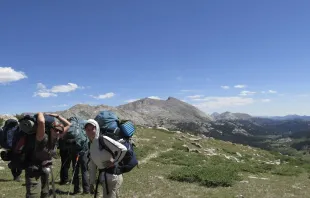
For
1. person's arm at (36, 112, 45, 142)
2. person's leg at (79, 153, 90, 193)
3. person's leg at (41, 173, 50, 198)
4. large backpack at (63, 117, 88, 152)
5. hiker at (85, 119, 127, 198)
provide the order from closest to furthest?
person's arm at (36, 112, 45, 142) < hiker at (85, 119, 127, 198) < person's leg at (41, 173, 50, 198) < large backpack at (63, 117, 88, 152) < person's leg at (79, 153, 90, 193)

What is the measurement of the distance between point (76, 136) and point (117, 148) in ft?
19.4

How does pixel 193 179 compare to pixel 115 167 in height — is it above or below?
below

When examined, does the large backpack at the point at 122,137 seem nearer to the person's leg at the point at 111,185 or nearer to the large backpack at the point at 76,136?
the person's leg at the point at 111,185

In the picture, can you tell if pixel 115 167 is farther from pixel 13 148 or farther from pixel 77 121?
pixel 77 121

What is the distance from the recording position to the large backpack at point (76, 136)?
14844 millimetres

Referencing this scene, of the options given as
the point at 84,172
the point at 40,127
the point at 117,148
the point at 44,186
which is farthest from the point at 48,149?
the point at 84,172

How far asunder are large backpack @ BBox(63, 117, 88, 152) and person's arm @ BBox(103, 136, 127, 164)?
5468mm

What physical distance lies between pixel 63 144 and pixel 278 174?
63.5 ft

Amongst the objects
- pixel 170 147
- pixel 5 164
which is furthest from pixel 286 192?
pixel 170 147

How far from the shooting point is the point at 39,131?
9672 millimetres

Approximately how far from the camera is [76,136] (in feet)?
49.2

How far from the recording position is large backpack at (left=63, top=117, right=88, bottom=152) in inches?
584

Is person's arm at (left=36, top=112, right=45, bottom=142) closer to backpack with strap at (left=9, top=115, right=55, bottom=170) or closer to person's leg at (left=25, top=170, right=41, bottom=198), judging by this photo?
backpack with strap at (left=9, top=115, right=55, bottom=170)

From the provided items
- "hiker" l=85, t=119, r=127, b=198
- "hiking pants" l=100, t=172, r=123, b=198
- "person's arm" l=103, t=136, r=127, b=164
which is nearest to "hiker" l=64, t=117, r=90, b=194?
"hiker" l=85, t=119, r=127, b=198
